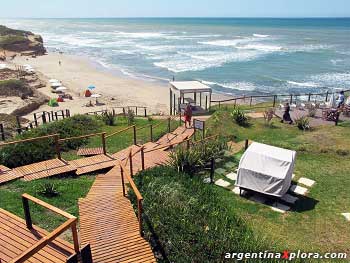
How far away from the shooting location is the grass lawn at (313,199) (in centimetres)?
873

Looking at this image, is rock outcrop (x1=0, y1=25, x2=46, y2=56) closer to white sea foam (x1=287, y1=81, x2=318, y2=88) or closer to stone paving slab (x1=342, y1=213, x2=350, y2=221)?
white sea foam (x1=287, y1=81, x2=318, y2=88)

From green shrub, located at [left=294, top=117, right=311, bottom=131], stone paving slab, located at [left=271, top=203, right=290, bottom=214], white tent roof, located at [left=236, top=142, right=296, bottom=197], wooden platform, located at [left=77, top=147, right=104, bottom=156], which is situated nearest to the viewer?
stone paving slab, located at [left=271, top=203, right=290, bottom=214]

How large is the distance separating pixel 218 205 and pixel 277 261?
2547 millimetres

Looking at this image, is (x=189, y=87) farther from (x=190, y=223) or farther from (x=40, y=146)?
(x=190, y=223)

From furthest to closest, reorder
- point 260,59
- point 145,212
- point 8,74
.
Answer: point 260,59
point 8,74
point 145,212

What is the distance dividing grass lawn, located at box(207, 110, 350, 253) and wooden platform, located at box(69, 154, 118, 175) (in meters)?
4.10

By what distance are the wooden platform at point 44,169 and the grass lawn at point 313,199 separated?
525 cm

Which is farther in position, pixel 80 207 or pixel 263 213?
pixel 263 213

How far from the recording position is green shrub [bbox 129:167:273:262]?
22.0 feet


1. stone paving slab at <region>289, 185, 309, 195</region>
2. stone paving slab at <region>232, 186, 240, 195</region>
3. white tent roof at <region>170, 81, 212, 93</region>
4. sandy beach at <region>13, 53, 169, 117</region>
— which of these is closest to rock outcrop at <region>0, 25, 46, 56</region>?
sandy beach at <region>13, 53, 169, 117</region>

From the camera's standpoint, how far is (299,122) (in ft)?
58.4

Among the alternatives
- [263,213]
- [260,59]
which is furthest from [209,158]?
[260,59]

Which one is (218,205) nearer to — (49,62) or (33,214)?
(33,214)

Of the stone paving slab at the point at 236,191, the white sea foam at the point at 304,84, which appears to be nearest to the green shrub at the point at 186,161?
the stone paving slab at the point at 236,191
